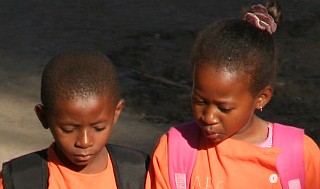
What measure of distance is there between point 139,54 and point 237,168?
11.4 feet

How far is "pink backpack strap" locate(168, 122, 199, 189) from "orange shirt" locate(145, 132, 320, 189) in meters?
0.02

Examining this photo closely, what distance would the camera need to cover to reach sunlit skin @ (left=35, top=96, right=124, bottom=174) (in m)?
3.57

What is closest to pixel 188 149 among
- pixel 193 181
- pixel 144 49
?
pixel 193 181

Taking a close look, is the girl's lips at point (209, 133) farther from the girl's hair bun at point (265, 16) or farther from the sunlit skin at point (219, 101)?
the girl's hair bun at point (265, 16)

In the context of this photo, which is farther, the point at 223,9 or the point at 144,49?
the point at 223,9

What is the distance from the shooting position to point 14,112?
20.4 ft

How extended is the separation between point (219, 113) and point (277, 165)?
1.09 feet

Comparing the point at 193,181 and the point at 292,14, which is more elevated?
the point at 292,14

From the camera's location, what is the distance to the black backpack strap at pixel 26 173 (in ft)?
12.1

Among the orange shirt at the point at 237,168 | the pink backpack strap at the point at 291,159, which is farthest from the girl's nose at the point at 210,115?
the pink backpack strap at the point at 291,159

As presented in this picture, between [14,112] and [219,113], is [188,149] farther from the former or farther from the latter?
[14,112]

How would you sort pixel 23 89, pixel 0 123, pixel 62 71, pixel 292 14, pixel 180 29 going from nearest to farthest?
pixel 62 71 < pixel 0 123 < pixel 23 89 < pixel 180 29 < pixel 292 14

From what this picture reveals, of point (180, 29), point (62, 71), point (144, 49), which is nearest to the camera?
point (62, 71)

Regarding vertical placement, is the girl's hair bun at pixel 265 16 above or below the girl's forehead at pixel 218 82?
above
